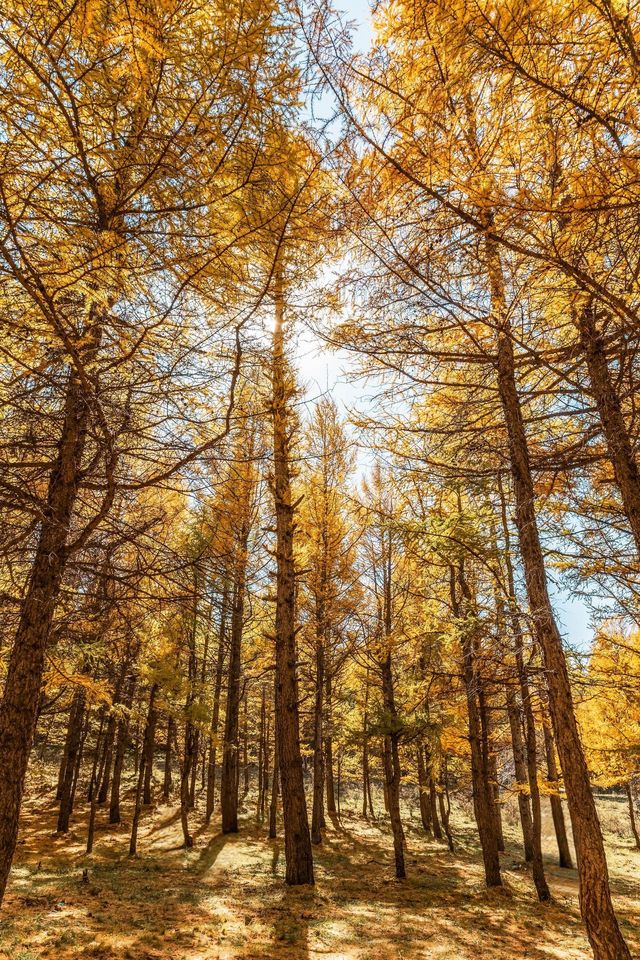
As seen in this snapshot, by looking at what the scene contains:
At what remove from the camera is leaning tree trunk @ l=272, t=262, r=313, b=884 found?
7.04 metres

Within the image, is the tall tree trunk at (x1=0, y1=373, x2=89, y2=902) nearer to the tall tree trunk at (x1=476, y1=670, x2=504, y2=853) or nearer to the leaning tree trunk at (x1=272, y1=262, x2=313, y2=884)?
the leaning tree trunk at (x1=272, y1=262, x2=313, y2=884)

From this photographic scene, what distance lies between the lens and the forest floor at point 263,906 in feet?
17.1

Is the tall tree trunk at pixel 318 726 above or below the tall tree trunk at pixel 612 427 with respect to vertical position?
below

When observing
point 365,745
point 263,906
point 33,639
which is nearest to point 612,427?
point 33,639

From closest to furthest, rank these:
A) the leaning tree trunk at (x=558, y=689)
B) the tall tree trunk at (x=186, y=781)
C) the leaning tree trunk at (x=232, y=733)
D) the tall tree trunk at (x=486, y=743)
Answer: the leaning tree trunk at (x=558, y=689) < the tall tree trunk at (x=486, y=743) < the tall tree trunk at (x=186, y=781) < the leaning tree trunk at (x=232, y=733)

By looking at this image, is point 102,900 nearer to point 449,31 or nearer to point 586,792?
point 586,792

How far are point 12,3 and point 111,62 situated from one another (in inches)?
22.0

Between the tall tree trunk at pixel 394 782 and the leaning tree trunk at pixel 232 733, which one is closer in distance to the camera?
the tall tree trunk at pixel 394 782

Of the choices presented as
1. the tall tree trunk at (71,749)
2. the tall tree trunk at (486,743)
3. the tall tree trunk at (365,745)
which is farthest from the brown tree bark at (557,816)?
the tall tree trunk at (71,749)

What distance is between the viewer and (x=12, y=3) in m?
2.33

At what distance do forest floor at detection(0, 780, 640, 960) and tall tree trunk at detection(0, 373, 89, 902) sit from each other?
2.32 metres

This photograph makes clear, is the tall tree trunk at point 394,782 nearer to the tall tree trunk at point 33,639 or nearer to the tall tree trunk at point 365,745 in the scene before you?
the tall tree trunk at point 365,745

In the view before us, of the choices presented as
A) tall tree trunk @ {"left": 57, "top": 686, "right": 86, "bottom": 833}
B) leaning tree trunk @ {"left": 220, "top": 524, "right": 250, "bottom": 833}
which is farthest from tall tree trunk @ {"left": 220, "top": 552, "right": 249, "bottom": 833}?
tall tree trunk @ {"left": 57, "top": 686, "right": 86, "bottom": 833}

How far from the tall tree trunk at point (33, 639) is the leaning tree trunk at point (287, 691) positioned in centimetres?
297
